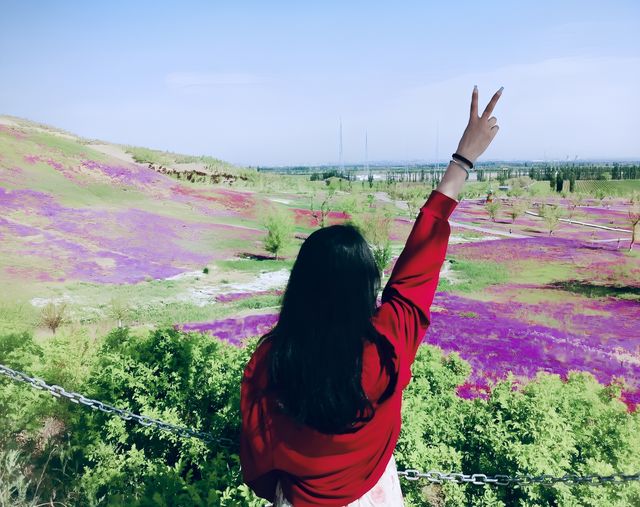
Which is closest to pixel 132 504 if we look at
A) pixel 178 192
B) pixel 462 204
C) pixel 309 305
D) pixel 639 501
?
pixel 309 305

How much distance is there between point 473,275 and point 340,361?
518 inches

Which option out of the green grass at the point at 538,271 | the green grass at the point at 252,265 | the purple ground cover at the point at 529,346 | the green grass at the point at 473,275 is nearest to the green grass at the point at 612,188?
the green grass at the point at 538,271

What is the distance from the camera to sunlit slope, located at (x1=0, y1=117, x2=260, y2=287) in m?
9.69

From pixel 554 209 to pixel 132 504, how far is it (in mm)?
23051

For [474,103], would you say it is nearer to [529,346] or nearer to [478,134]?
[478,134]

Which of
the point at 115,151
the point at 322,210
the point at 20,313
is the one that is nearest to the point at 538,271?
the point at 322,210

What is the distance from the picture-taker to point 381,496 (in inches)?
55.9

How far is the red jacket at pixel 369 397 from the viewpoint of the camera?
46.8 inches

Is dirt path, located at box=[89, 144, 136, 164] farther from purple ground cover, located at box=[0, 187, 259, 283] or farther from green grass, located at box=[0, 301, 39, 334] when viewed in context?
green grass, located at box=[0, 301, 39, 334]

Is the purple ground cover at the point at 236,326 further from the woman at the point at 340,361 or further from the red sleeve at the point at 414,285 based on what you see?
the red sleeve at the point at 414,285

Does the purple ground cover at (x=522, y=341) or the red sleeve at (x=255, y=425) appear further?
the purple ground cover at (x=522, y=341)

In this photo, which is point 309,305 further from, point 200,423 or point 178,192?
point 178,192

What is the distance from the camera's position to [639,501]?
3336 millimetres

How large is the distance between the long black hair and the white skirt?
1.27 feet
